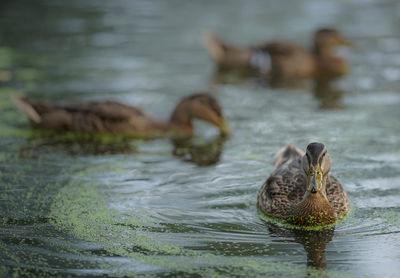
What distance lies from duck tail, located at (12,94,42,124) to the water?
264 millimetres

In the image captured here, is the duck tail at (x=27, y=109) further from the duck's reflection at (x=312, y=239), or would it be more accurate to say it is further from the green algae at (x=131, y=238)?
the duck's reflection at (x=312, y=239)

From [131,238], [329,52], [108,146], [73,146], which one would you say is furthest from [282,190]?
[329,52]

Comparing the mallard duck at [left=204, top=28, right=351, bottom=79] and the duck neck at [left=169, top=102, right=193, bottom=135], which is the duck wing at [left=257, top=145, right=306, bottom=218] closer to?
the duck neck at [left=169, top=102, right=193, bottom=135]

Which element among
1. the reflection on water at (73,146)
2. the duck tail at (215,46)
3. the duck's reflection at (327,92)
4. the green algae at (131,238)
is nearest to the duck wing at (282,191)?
the green algae at (131,238)

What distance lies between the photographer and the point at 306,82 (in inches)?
490

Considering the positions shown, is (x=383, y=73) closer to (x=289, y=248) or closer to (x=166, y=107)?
(x=166, y=107)

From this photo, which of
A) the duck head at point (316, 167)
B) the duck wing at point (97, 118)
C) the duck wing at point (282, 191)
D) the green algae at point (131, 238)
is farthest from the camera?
the duck wing at point (97, 118)

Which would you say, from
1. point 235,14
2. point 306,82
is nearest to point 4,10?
point 235,14

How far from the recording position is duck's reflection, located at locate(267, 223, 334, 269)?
558 centimetres

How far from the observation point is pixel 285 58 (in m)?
12.7

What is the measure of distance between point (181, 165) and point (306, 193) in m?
2.26

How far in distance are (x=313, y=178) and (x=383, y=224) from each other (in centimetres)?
76

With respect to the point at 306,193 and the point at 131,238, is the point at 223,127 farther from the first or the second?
the point at 131,238

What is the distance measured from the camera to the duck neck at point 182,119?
31.2 ft
